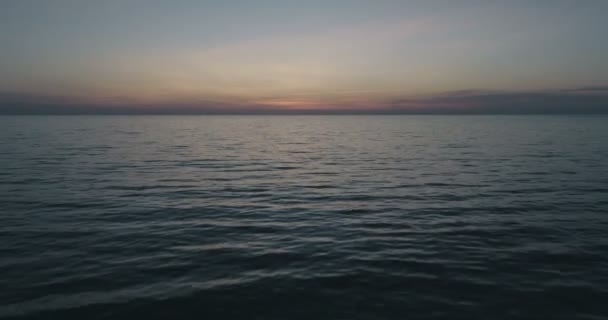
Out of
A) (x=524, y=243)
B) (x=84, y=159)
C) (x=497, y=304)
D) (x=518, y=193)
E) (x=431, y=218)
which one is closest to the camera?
(x=497, y=304)

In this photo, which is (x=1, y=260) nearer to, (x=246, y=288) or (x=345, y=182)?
(x=246, y=288)

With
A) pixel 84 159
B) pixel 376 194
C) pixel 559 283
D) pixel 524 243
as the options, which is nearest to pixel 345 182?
pixel 376 194

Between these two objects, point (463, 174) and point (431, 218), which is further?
point (463, 174)

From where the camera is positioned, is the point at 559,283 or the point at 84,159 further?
the point at 84,159

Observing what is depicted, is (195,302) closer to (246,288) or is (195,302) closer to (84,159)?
(246,288)

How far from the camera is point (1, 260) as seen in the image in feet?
43.9

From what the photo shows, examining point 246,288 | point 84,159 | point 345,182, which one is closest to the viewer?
point 246,288

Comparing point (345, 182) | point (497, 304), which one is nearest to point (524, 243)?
point (497, 304)

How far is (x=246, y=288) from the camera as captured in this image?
11438mm

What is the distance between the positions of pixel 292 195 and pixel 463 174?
17.5 m

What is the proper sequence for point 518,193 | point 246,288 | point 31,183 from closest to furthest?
point 246,288 → point 518,193 → point 31,183

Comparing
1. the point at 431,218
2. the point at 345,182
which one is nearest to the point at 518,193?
the point at 431,218

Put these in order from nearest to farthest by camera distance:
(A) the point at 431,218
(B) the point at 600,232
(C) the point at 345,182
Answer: (B) the point at 600,232, (A) the point at 431,218, (C) the point at 345,182

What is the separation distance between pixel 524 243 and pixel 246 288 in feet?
39.1
